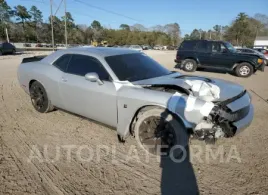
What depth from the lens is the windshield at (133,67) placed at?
12.7 ft

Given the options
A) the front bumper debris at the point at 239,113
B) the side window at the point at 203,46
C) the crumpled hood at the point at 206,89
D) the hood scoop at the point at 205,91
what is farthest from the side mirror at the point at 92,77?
Answer: the side window at the point at 203,46

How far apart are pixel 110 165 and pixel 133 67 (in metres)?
1.77

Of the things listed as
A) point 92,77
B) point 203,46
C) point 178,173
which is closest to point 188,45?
point 203,46

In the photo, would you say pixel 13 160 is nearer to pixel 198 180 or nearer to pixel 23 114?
pixel 23 114

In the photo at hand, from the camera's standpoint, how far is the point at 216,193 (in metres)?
2.64

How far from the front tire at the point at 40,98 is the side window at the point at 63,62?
2.05 ft

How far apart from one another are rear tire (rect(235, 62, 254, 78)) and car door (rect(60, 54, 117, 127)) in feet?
34.1

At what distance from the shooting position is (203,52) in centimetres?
1327

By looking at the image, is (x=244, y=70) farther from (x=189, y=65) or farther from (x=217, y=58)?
(x=189, y=65)

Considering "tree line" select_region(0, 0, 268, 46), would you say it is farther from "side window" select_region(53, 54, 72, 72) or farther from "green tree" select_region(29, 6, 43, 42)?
"side window" select_region(53, 54, 72, 72)

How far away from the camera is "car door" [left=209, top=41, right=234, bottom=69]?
12469mm

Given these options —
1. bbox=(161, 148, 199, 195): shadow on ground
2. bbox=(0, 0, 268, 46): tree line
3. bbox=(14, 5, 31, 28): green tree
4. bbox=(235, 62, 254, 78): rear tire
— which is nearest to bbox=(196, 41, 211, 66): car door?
bbox=(235, 62, 254, 78): rear tire

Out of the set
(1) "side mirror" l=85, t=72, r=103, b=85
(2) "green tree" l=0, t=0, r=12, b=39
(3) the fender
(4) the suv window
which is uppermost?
(2) "green tree" l=0, t=0, r=12, b=39

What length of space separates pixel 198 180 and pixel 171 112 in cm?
92
